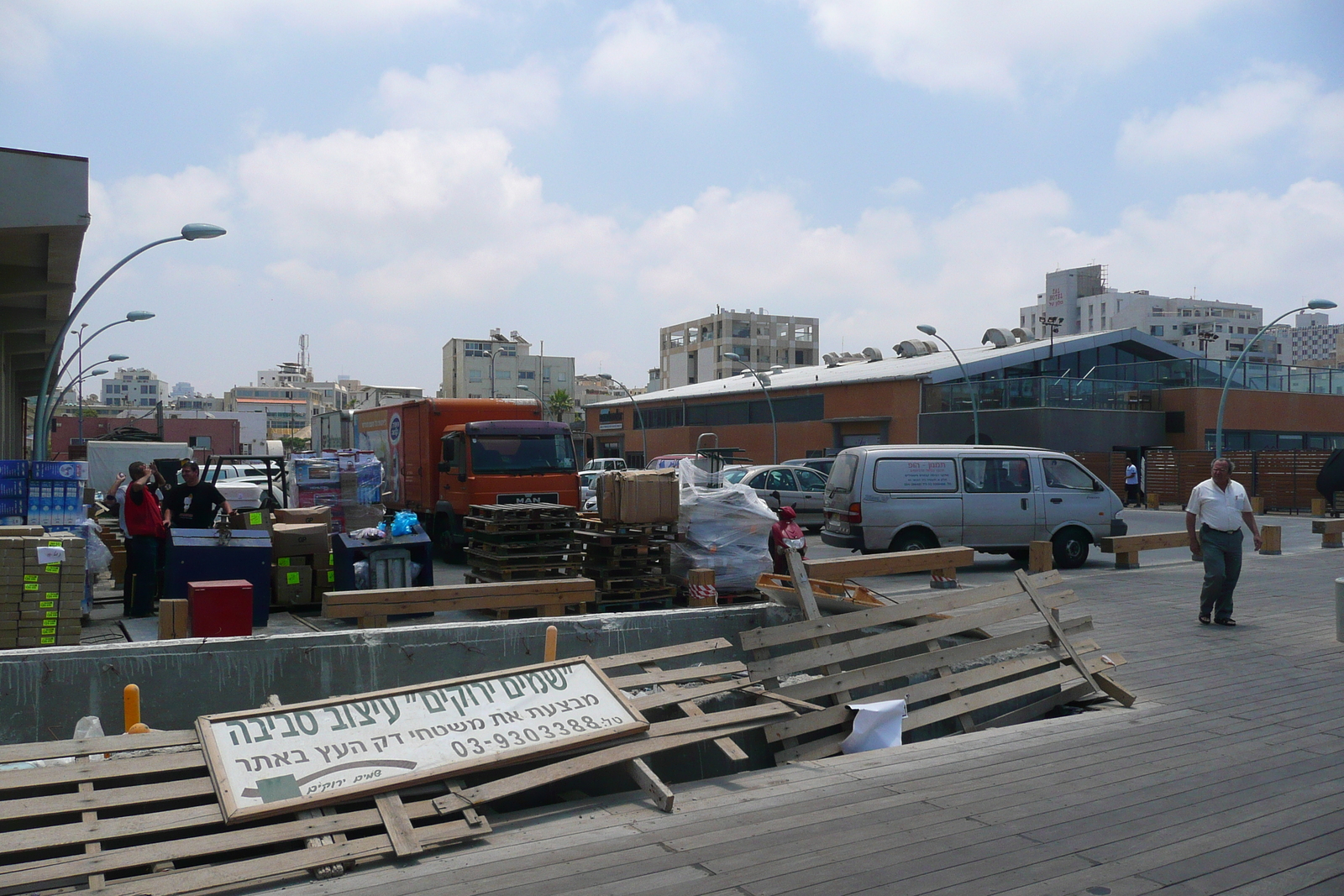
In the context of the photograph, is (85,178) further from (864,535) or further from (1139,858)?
(1139,858)

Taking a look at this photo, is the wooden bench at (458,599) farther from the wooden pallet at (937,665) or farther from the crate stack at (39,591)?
the wooden pallet at (937,665)

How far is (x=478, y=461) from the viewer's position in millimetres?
17156

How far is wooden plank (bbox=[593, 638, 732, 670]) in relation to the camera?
7.06 m

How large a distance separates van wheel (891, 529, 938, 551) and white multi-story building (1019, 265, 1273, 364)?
9389 cm

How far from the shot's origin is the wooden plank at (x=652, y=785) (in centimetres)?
559

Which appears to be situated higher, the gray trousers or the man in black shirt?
the man in black shirt

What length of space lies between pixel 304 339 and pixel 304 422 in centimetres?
4377

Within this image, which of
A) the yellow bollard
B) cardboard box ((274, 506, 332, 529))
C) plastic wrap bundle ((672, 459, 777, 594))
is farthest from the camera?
cardboard box ((274, 506, 332, 529))

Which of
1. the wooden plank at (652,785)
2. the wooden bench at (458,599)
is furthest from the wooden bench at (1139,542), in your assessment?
the wooden plank at (652,785)

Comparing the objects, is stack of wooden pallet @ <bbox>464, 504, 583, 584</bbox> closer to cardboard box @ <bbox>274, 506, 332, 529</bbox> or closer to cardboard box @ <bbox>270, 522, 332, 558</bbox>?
cardboard box @ <bbox>270, 522, 332, 558</bbox>

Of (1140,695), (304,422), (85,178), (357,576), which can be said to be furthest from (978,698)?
(304,422)

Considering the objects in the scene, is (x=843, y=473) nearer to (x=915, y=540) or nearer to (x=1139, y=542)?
(x=915, y=540)

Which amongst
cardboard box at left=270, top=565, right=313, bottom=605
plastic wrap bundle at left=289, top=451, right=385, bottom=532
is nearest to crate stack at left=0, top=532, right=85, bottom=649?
cardboard box at left=270, top=565, right=313, bottom=605

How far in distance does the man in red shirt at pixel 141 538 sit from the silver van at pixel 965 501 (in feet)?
31.2
